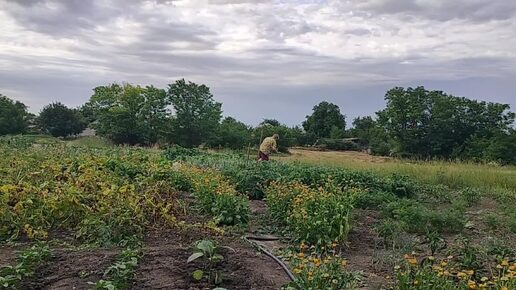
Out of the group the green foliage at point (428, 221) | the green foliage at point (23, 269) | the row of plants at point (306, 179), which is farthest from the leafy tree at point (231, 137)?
the green foliage at point (23, 269)

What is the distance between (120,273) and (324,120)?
3573 cm

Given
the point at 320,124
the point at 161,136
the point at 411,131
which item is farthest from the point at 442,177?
the point at 320,124

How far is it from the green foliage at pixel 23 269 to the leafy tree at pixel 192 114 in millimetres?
24518

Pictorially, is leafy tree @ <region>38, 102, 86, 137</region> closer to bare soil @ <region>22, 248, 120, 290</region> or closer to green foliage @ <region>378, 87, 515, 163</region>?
green foliage @ <region>378, 87, 515, 163</region>

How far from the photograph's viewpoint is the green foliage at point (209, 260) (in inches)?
136

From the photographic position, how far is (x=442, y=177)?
13.1 metres

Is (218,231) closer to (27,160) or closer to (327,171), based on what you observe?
(27,160)

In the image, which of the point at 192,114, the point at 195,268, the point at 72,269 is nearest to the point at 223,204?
the point at 195,268

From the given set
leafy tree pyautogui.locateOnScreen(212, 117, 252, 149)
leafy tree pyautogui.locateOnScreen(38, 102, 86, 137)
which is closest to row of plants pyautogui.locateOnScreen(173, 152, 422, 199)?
leafy tree pyautogui.locateOnScreen(212, 117, 252, 149)

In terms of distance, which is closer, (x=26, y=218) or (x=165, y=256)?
(x=165, y=256)

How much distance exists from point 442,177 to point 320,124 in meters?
25.5

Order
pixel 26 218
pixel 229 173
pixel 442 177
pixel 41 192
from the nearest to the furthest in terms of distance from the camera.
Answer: pixel 26 218
pixel 41 192
pixel 229 173
pixel 442 177

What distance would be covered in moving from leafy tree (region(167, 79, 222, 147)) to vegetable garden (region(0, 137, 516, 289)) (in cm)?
1971

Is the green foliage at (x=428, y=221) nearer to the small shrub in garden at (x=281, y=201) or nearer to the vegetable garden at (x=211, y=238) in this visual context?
the vegetable garden at (x=211, y=238)
